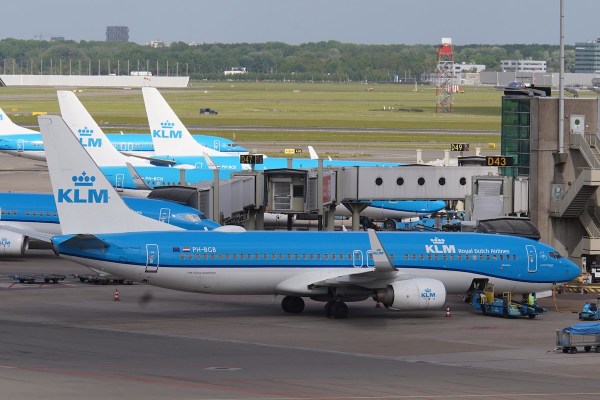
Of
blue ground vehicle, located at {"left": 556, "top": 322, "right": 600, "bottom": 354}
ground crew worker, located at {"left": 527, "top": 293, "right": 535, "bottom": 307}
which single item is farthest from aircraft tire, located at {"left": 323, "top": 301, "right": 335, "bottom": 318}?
blue ground vehicle, located at {"left": 556, "top": 322, "right": 600, "bottom": 354}

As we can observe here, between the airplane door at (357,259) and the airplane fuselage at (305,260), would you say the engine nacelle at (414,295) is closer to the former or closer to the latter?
the airplane fuselage at (305,260)

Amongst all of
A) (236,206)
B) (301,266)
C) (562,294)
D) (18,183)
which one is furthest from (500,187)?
(18,183)

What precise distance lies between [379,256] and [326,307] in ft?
12.9

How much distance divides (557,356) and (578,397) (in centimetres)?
781

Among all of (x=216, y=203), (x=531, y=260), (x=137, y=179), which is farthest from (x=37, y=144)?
(x=531, y=260)

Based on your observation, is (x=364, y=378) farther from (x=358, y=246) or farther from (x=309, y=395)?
(x=358, y=246)

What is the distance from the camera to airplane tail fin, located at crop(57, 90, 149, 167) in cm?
9075

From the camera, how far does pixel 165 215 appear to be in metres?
62.8

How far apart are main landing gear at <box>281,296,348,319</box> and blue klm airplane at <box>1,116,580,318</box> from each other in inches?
1.6

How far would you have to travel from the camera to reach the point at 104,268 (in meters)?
47.5

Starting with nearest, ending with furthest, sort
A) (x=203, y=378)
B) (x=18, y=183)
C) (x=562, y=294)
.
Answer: (x=203, y=378)
(x=562, y=294)
(x=18, y=183)

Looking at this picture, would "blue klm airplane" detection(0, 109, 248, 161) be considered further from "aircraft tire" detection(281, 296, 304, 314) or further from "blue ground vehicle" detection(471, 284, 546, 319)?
"blue ground vehicle" detection(471, 284, 546, 319)

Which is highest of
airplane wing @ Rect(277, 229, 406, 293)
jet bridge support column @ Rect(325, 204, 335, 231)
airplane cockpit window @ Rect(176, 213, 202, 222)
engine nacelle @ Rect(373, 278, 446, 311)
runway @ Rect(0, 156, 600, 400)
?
airplane cockpit window @ Rect(176, 213, 202, 222)

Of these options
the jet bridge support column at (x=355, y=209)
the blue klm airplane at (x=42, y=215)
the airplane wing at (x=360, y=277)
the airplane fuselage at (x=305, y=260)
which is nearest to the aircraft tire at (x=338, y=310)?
the airplane fuselage at (x=305, y=260)
